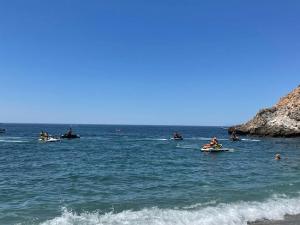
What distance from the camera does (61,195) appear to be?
24.7 meters

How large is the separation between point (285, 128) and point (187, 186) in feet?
228

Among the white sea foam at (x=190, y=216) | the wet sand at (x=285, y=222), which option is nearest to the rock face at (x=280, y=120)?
the white sea foam at (x=190, y=216)

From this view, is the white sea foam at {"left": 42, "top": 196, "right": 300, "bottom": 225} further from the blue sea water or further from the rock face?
the rock face

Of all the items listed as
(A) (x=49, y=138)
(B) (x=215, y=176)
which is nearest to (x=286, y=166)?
(B) (x=215, y=176)

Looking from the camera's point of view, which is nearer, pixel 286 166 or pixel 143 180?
pixel 143 180

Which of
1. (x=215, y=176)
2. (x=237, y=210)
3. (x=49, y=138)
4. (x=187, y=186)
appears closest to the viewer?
(x=237, y=210)

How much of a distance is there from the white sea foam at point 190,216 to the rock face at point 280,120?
72.4m

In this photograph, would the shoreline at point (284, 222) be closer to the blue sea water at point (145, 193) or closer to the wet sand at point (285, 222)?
the wet sand at point (285, 222)

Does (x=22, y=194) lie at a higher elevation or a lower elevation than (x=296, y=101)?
lower

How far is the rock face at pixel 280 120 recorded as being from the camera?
9075cm

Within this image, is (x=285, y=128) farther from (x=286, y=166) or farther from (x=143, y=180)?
(x=143, y=180)

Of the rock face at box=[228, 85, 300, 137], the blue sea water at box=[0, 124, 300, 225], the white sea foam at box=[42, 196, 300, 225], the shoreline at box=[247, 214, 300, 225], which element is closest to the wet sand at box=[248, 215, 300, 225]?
the shoreline at box=[247, 214, 300, 225]

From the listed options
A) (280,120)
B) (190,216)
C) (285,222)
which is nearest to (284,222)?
(285,222)

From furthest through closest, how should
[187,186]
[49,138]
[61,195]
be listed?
[49,138]
[187,186]
[61,195]
